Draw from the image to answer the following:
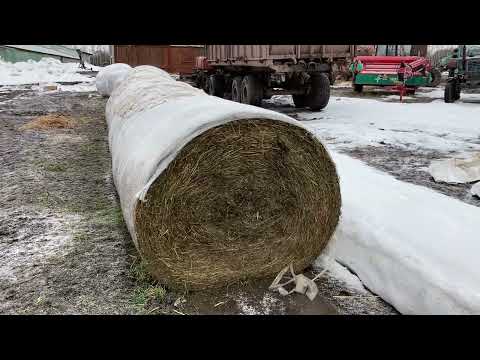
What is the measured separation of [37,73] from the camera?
2203 centimetres

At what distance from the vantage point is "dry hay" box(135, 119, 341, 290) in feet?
9.22

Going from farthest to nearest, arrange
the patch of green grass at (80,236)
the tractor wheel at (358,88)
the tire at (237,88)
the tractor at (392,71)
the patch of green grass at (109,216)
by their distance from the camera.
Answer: the tractor wheel at (358,88) → the tractor at (392,71) → the tire at (237,88) → the patch of green grass at (109,216) → the patch of green grass at (80,236)

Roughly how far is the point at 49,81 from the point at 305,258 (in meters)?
20.6

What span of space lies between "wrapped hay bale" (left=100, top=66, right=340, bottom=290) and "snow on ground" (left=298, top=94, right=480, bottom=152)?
407 cm

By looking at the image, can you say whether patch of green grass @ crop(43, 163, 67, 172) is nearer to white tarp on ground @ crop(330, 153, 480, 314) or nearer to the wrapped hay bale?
A: the wrapped hay bale

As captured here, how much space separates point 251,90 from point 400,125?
3571 millimetres

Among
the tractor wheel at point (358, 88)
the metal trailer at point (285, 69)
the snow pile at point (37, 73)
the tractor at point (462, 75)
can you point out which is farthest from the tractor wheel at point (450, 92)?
the snow pile at point (37, 73)

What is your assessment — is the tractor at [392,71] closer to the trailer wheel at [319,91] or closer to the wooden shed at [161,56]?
the trailer wheel at [319,91]

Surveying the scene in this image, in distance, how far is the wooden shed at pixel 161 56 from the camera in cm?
2029

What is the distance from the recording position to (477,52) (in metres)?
12.7

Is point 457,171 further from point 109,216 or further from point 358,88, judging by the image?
point 358,88

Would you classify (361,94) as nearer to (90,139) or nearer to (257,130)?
(90,139)

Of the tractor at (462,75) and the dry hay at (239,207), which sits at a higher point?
the tractor at (462,75)

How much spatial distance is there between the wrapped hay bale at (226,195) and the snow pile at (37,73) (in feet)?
63.8
